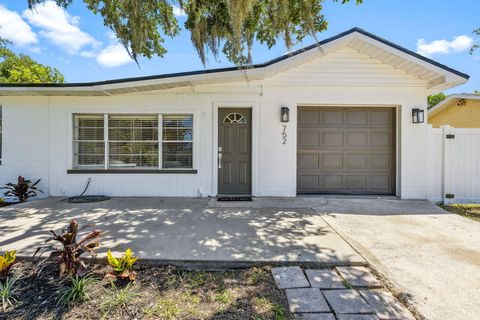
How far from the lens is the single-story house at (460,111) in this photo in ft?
31.1

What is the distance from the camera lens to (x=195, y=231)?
12.0 feet

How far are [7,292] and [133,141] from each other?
4.64 m

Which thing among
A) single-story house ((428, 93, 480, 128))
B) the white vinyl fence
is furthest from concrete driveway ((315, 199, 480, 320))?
single-story house ((428, 93, 480, 128))

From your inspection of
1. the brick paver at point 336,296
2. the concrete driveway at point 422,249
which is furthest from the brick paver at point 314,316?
the concrete driveway at point 422,249

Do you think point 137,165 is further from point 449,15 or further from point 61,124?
point 449,15

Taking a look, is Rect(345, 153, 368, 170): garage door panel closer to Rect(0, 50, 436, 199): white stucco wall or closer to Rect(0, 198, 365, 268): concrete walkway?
Rect(0, 50, 436, 199): white stucco wall

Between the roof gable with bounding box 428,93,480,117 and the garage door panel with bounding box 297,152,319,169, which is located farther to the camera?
the roof gable with bounding box 428,93,480,117

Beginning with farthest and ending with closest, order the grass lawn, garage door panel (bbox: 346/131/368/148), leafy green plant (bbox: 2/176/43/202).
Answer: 1. garage door panel (bbox: 346/131/368/148)
2. leafy green plant (bbox: 2/176/43/202)
3. the grass lawn

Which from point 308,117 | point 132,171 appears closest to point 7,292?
point 132,171

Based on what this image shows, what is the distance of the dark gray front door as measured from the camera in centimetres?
629

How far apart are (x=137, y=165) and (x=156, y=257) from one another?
163 inches

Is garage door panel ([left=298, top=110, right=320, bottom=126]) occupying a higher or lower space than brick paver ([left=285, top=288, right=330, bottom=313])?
higher

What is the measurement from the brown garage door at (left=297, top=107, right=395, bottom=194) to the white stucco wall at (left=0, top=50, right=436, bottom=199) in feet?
0.90

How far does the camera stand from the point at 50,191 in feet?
20.3
